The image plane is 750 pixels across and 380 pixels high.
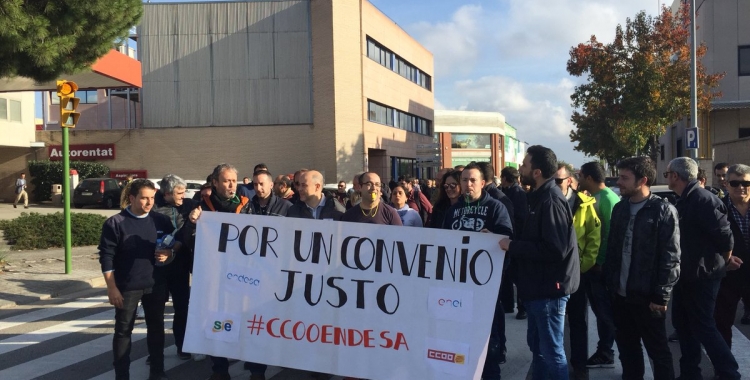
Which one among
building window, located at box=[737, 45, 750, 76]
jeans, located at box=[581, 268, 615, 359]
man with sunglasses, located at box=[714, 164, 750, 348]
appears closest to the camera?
jeans, located at box=[581, 268, 615, 359]

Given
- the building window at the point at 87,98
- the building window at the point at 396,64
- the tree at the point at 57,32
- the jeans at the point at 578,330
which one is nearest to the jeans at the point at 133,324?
the jeans at the point at 578,330

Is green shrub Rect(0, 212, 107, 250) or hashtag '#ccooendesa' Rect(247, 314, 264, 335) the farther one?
green shrub Rect(0, 212, 107, 250)

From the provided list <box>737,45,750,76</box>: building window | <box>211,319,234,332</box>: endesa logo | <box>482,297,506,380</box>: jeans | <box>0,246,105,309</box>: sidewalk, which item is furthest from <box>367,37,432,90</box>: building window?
<box>211,319,234,332</box>: endesa logo

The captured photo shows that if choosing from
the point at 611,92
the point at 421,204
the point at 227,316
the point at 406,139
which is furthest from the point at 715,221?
the point at 406,139

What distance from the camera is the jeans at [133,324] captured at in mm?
5672

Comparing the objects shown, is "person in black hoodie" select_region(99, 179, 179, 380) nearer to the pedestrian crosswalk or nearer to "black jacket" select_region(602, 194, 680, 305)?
the pedestrian crosswalk

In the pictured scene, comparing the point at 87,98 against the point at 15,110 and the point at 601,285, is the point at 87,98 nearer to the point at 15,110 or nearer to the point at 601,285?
the point at 15,110

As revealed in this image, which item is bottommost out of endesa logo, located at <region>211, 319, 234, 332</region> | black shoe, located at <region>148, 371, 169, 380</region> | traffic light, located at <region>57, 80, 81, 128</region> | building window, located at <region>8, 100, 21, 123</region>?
black shoe, located at <region>148, 371, 169, 380</region>

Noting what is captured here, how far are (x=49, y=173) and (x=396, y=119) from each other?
21901 mm

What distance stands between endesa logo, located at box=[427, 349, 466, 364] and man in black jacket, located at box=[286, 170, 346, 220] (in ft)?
6.64

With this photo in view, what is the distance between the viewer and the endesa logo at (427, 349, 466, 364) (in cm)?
490

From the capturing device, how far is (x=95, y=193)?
106ft

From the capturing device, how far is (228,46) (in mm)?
37125

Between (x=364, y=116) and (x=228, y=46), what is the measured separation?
8.70m
